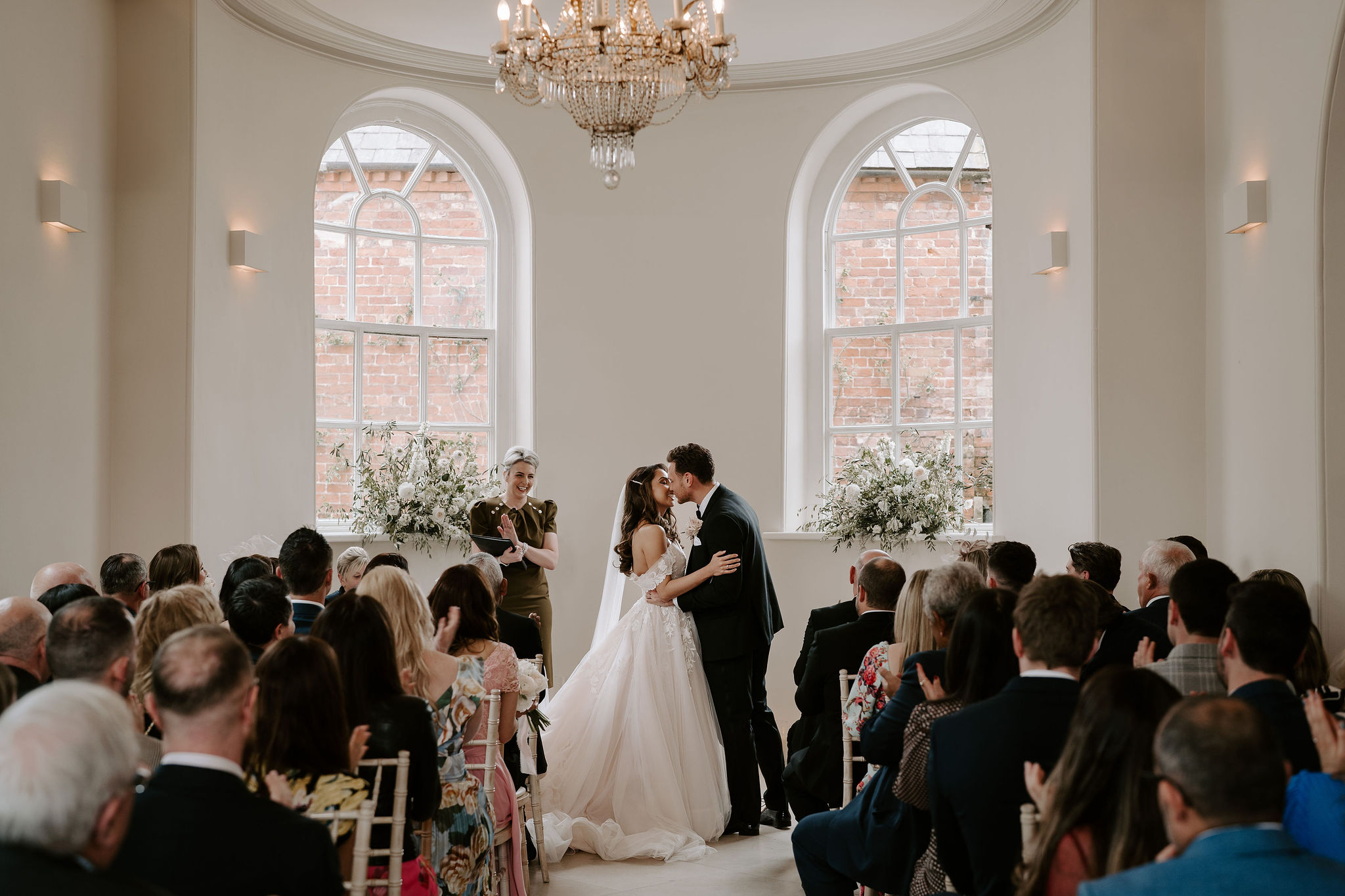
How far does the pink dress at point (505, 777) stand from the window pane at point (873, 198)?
16.9ft

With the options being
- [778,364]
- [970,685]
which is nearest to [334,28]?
[778,364]

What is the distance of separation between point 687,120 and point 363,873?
636cm

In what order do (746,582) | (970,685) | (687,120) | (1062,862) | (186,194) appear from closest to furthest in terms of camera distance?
(1062,862) → (970,685) → (746,582) → (186,194) → (687,120)

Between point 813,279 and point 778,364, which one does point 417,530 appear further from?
point 813,279

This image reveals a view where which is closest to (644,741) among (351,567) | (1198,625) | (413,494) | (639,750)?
(639,750)

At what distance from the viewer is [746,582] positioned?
209 inches

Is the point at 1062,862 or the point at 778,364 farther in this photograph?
the point at 778,364

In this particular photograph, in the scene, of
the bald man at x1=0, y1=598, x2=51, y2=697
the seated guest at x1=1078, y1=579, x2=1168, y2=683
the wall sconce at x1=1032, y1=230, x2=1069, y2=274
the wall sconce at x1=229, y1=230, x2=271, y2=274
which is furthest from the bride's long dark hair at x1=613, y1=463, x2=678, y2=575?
the bald man at x1=0, y1=598, x2=51, y2=697

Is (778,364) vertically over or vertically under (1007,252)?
under

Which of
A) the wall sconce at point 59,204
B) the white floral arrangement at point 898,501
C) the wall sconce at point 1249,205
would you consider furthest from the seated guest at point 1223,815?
the white floral arrangement at point 898,501

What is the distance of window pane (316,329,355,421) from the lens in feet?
25.2

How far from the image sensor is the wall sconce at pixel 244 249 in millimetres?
6480

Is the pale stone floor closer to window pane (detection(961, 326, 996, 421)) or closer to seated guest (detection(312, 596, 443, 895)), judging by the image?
seated guest (detection(312, 596, 443, 895))

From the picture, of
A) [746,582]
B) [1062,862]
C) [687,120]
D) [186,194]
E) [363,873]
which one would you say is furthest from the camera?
[687,120]
